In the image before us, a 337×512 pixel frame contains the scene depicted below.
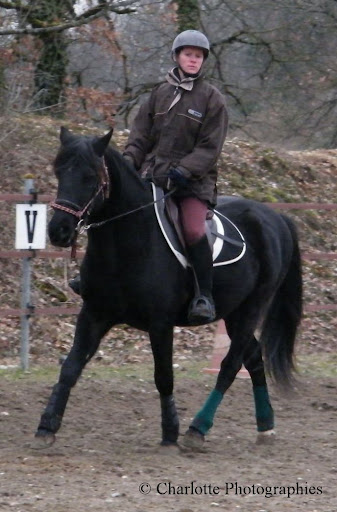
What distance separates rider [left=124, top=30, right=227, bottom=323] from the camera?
20.9 feet

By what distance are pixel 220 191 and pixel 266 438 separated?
27.9ft

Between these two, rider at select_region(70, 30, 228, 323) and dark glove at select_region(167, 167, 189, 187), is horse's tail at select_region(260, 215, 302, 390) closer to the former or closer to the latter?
rider at select_region(70, 30, 228, 323)

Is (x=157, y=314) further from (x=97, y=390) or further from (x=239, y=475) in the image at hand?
(x=97, y=390)

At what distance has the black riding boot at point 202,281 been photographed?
6.36m

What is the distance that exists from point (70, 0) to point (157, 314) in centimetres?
918

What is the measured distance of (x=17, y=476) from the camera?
5.41 m

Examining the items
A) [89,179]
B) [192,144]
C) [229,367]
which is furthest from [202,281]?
[89,179]

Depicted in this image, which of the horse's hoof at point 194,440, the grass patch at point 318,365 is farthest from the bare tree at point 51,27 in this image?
the horse's hoof at point 194,440

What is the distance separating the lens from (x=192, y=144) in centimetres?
654

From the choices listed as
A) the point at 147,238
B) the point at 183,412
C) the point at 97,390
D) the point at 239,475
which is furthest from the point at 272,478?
the point at 97,390

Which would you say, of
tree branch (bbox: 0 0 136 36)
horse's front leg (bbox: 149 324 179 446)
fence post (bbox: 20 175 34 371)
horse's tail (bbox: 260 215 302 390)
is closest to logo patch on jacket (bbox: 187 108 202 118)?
horse's front leg (bbox: 149 324 179 446)

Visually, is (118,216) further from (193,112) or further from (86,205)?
(193,112)

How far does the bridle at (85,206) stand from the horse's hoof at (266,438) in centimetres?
219

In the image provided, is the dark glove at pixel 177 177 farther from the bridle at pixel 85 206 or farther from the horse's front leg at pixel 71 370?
the horse's front leg at pixel 71 370
